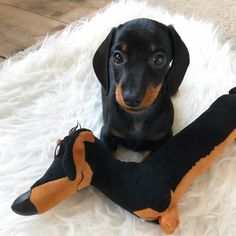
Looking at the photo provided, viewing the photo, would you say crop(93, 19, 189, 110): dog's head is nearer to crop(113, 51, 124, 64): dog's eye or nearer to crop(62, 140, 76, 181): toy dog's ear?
crop(113, 51, 124, 64): dog's eye

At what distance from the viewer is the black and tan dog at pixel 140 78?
1.04m

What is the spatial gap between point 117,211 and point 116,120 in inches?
10.7

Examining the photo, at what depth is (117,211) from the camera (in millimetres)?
1063

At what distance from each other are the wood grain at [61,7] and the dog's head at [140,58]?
107 centimetres

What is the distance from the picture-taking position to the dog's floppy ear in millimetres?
1129

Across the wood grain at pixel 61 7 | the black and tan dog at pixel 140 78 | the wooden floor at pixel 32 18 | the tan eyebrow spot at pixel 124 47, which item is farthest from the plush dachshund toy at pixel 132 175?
the wood grain at pixel 61 7

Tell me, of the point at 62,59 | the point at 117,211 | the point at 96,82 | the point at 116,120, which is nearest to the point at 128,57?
the point at 116,120

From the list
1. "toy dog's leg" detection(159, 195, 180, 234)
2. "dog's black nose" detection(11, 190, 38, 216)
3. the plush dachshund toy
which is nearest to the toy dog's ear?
the plush dachshund toy

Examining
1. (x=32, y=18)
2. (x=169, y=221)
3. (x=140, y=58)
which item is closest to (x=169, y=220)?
(x=169, y=221)

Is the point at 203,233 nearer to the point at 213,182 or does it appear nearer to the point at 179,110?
the point at 213,182

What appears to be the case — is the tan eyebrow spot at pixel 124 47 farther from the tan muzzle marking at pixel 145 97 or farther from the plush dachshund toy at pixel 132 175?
the plush dachshund toy at pixel 132 175

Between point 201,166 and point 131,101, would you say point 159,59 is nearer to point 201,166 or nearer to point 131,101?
point 131,101

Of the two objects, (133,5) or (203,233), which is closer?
(203,233)

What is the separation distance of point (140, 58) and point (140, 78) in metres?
0.06
